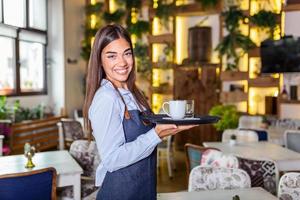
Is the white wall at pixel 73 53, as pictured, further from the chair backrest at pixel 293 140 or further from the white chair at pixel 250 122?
the chair backrest at pixel 293 140

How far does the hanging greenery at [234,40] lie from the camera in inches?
240

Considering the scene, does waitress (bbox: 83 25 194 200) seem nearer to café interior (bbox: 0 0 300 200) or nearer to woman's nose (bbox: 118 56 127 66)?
woman's nose (bbox: 118 56 127 66)

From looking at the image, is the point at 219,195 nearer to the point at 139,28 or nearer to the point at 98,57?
the point at 98,57

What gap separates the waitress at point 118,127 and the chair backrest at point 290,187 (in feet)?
3.43

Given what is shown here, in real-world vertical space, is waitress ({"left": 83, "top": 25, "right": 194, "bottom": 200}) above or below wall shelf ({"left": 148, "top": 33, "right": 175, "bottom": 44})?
below

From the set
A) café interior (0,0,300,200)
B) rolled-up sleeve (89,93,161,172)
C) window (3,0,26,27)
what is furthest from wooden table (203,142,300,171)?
window (3,0,26,27)

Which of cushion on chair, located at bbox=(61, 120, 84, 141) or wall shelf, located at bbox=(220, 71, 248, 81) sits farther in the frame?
wall shelf, located at bbox=(220, 71, 248, 81)

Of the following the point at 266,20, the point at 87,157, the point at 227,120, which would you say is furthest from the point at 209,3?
the point at 87,157

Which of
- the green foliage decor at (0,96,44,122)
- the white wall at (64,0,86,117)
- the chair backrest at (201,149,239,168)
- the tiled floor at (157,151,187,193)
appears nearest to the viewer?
the chair backrest at (201,149,239,168)

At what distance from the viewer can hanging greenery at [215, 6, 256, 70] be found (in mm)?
6086

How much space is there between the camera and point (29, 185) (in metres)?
2.43

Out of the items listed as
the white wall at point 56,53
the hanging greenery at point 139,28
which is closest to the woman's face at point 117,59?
the white wall at point 56,53

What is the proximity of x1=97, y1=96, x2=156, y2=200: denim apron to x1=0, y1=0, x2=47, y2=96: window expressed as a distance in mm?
4966

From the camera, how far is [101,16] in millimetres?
7547
